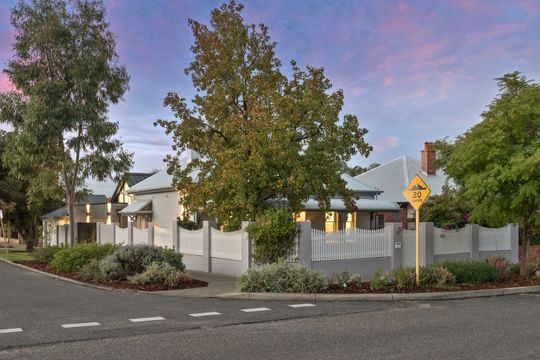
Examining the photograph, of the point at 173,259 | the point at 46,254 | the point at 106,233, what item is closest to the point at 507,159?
the point at 173,259

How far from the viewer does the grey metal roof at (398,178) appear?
120 feet

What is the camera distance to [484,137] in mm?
14555

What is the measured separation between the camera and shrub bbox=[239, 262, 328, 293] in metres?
12.6

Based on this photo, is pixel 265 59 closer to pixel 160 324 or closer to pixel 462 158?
pixel 462 158

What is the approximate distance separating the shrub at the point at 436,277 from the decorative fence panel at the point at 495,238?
7.54m

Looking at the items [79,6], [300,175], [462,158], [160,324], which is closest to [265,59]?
[300,175]

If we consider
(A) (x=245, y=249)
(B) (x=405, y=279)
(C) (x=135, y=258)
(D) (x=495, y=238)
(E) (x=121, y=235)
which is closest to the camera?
(B) (x=405, y=279)

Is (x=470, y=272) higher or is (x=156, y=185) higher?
(x=156, y=185)

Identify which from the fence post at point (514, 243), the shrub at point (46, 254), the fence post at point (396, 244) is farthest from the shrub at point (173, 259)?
the fence post at point (514, 243)

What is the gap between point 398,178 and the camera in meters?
39.4

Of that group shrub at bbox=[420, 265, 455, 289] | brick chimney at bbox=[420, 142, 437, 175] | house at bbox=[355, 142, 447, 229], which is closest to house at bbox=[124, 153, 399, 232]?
house at bbox=[355, 142, 447, 229]

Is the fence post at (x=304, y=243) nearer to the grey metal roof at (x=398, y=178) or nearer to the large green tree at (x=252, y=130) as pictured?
the large green tree at (x=252, y=130)

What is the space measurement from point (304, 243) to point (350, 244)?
1.80 metres

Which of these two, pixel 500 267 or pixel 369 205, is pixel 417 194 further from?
pixel 369 205
